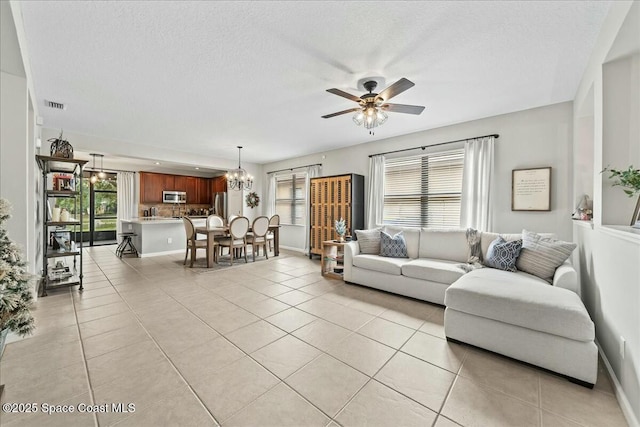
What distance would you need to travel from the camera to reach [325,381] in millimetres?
1802

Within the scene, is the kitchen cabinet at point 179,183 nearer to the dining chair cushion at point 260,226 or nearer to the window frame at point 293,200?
the window frame at point 293,200

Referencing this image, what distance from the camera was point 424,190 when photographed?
4789mm

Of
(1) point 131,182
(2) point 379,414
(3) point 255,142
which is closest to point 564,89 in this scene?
(2) point 379,414

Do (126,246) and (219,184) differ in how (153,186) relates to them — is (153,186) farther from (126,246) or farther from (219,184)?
(126,246)

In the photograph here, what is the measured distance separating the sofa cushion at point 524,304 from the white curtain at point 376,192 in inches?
114

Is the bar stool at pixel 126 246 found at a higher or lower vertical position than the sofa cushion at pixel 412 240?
lower

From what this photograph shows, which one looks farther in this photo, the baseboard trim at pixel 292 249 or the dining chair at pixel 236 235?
the baseboard trim at pixel 292 249

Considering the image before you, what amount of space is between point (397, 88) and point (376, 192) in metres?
3.08

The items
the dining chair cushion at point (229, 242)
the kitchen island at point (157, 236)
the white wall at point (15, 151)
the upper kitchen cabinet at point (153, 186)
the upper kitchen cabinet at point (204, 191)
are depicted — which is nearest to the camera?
the white wall at point (15, 151)

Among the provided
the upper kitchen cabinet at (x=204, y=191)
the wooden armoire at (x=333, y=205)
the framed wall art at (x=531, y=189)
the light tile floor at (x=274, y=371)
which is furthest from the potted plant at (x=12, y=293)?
the upper kitchen cabinet at (x=204, y=191)

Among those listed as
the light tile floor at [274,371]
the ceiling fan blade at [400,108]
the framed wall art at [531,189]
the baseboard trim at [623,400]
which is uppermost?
the ceiling fan blade at [400,108]

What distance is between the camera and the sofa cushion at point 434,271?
3.06 m

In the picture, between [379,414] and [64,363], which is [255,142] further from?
[379,414]

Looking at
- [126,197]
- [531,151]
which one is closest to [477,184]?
[531,151]
